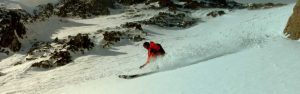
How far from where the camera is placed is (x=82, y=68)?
1755 cm

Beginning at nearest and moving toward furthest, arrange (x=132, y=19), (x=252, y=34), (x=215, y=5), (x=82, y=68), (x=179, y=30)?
1. (x=82, y=68)
2. (x=252, y=34)
3. (x=179, y=30)
4. (x=132, y=19)
5. (x=215, y=5)

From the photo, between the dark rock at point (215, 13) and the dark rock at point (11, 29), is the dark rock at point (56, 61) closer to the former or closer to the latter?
the dark rock at point (11, 29)

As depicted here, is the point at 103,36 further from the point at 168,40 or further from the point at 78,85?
the point at 78,85

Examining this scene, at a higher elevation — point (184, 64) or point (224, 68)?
point (224, 68)

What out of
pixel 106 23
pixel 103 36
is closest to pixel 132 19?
pixel 106 23

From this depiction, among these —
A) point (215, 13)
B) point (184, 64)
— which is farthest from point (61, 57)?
point (215, 13)

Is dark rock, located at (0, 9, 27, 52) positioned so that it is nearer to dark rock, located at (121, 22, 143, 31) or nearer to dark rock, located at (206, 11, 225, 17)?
dark rock, located at (121, 22, 143, 31)

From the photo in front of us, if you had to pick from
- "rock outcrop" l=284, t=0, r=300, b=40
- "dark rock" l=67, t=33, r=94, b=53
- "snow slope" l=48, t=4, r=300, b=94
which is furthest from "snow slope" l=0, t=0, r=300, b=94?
"dark rock" l=67, t=33, r=94, b=53

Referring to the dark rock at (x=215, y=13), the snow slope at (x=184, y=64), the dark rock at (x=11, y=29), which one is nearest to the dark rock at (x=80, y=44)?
the snow slope at (x=184, y=64)

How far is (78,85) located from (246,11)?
17930 millimetres

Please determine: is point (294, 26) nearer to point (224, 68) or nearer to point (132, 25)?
point (224, 68)

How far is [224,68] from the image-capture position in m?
12.9

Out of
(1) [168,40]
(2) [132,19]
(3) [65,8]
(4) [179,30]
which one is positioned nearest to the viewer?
(1) [168,40]

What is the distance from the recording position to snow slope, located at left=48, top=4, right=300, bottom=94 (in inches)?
425
